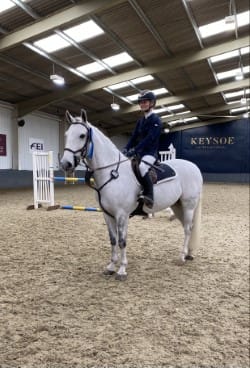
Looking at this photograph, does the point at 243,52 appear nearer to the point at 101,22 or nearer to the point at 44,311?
the point at 101,22

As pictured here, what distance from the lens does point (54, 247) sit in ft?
12.9

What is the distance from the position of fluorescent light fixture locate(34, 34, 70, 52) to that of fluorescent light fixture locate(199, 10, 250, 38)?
4.12 m

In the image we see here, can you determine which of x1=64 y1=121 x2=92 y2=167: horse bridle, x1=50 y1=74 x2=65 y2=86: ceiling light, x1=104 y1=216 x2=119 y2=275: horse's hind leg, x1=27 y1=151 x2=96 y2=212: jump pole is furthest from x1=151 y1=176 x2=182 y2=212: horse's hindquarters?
x1=50 y1=74 x2=65 y2=86: ceiling light

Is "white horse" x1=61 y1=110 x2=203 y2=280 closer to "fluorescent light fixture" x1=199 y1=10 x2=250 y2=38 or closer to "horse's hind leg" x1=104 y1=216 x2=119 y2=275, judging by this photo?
"horse's hind leg" x1=104 y1=216 x2=119 y2=275

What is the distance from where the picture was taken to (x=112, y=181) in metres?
2.72

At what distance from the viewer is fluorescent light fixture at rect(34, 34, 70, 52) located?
7.63 meters

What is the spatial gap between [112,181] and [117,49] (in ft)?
23.8

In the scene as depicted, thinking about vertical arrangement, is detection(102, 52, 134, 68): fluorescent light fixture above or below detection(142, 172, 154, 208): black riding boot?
above

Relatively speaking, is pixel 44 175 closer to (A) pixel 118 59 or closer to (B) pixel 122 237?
(B) pixel 122 237

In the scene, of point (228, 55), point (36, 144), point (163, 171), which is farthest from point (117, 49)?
point (36, 144)

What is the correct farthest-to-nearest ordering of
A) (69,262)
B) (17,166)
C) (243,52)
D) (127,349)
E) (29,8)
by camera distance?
1. (17,166)
2. (243,52)
3. (29,8)
4. (69,262)
5. (127,349)

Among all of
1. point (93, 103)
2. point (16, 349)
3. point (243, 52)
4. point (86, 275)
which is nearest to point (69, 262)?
point (86, 275)

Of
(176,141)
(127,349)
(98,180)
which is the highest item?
(176,141)

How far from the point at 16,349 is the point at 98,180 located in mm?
1514
